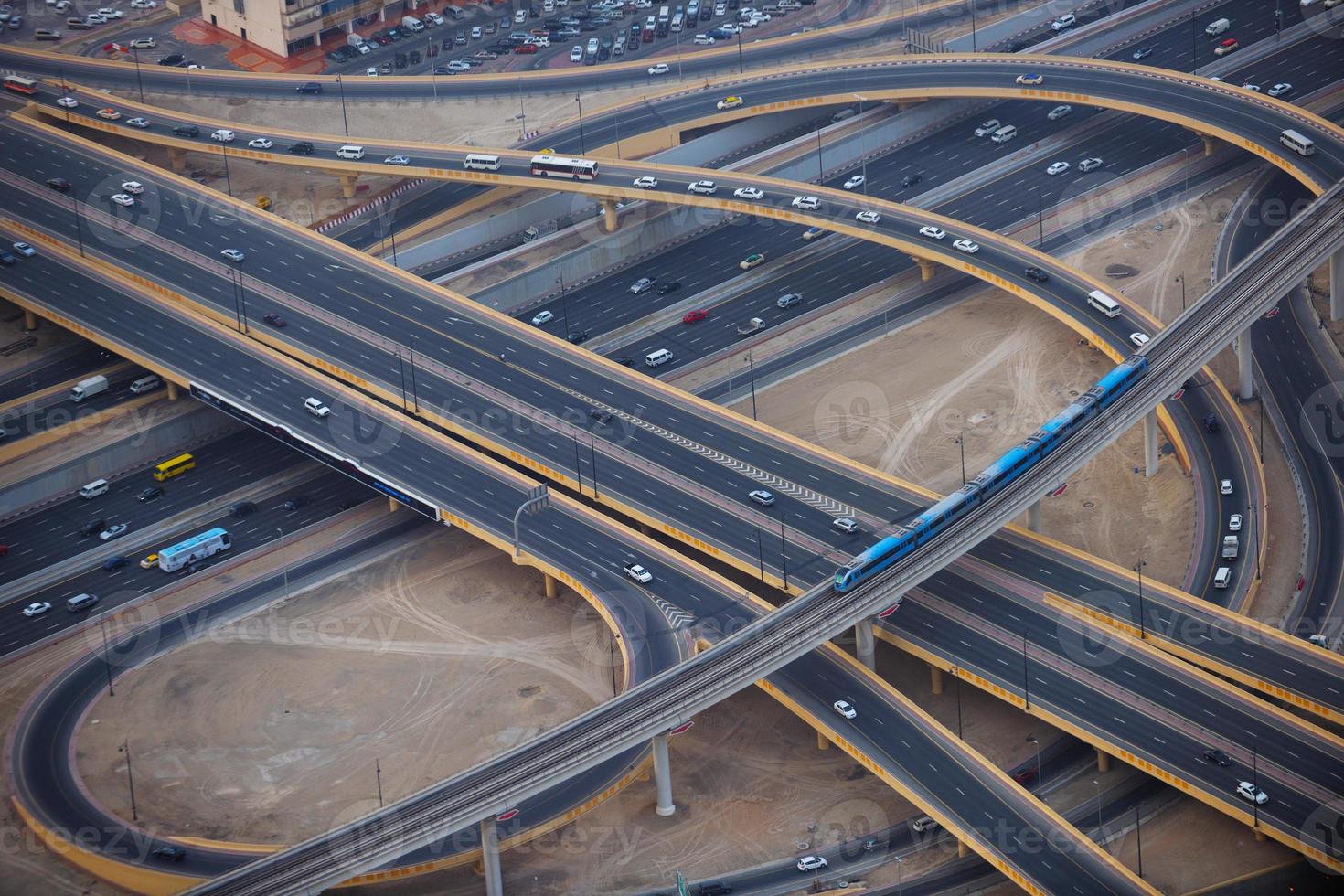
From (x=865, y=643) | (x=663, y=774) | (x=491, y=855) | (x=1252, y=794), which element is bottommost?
(x=491, y=855)

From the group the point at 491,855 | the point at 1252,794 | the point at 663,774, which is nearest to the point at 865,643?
the point at 663,774

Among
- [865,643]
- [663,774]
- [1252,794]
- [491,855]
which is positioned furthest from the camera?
[865,643]

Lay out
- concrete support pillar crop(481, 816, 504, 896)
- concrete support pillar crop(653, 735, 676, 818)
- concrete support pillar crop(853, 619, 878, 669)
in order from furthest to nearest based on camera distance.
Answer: concrete support pillar crop(853, 619, 878, 669), concrete support pillar crop(653, 735, 676, 818), concrete support pillar crop(481, 816, 504, 896)

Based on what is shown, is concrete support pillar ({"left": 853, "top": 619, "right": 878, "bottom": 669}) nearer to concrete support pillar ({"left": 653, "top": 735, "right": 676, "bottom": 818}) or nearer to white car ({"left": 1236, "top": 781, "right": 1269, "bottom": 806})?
concrete support pillar ({"left": 653, "top": 735, "right": 676, "bottom": 818})

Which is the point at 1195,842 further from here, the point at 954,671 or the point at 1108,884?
the point at 954,671

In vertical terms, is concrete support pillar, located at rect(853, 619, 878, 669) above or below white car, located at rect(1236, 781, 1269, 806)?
above

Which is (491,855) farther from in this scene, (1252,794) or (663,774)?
(1252,794)

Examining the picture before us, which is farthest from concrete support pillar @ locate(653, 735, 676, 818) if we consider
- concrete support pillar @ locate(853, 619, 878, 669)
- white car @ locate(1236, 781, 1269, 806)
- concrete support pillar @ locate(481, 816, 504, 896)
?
white car @ locate(1236, 781, 1269, 806)
